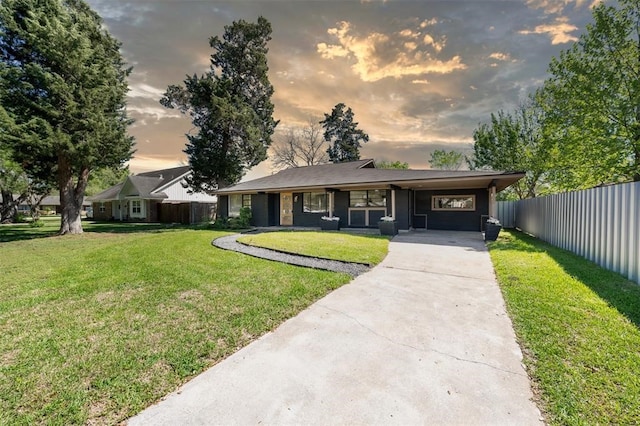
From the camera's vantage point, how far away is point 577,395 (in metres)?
2.15

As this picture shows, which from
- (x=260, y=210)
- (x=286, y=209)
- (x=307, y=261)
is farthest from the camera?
(x=260, y=210)

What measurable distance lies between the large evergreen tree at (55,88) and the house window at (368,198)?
12.5 metres

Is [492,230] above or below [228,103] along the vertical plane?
below

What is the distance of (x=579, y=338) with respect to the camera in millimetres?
3006

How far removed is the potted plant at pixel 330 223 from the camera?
13625 millimetres

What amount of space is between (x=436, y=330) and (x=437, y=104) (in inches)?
721

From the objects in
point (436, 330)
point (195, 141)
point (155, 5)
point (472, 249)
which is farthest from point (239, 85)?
point (436, 330)

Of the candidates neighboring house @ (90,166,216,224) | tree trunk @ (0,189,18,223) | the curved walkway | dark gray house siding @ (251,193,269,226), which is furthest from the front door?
tree trunk @ (0,189,18,223)

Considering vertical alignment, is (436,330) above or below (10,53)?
below

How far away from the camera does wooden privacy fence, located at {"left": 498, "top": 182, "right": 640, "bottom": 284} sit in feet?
16.4

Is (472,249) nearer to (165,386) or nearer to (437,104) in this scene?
(165,386)

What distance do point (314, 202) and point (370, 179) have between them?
12.3 ft

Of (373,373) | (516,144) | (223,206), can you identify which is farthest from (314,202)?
(516,144)

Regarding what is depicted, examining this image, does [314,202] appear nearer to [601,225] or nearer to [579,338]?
[601,225]
